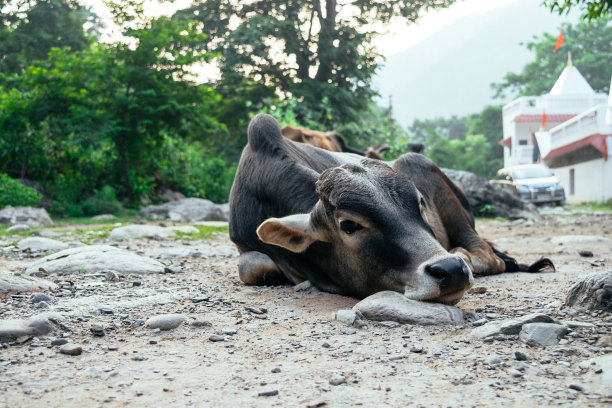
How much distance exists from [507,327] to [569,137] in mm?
27173

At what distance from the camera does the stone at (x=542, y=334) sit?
9.89ft

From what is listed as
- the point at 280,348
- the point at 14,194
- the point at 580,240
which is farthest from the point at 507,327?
the point at 14,194

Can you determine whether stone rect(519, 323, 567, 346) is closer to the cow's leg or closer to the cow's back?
the cow's back

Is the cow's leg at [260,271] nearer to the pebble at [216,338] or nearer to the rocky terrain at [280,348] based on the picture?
the rocky terrain at [280,348]

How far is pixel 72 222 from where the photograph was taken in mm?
12266

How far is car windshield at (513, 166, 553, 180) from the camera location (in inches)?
935

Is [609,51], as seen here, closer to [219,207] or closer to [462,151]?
[462,151]

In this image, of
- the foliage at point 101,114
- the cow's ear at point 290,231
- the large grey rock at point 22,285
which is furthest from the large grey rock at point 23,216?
the cow's ear at point 290,231

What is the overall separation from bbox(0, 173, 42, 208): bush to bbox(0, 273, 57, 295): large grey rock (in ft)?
29.6

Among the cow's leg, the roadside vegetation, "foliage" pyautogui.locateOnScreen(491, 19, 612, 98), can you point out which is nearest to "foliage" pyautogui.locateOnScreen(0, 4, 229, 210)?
the roadside vegetation

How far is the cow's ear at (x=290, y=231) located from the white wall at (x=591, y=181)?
22.5 metres

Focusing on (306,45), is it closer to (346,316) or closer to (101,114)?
(101,114)

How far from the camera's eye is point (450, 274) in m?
3.49

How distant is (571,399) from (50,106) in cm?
1469
